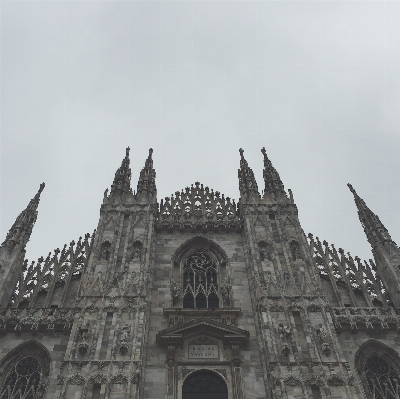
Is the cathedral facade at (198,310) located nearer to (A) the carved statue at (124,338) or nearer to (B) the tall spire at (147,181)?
(A) the carved statue at (124,338)

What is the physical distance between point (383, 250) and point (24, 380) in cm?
1555

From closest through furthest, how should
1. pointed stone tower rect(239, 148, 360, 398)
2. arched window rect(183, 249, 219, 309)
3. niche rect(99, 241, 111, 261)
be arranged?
pointed stone tower rect(239, 148, 360, 398) < arched window rect(183, 249, 219, 309) < niche rect(99, 241, 111, 261)

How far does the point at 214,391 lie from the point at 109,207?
1000 centimetres

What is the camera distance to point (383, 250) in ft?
65.3

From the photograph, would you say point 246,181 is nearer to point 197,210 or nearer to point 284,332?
point 197,210

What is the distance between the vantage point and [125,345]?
50.3ft

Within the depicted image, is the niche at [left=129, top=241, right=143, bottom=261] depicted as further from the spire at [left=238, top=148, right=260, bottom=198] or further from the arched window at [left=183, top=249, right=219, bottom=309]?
the spire at [left=238, top=148, right=260, bottom=198]

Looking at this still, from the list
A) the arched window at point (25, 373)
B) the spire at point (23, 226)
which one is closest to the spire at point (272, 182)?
the spire at point (23, 226)

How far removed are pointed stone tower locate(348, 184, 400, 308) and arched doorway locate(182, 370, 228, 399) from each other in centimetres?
800

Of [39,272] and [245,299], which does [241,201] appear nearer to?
[245,299]

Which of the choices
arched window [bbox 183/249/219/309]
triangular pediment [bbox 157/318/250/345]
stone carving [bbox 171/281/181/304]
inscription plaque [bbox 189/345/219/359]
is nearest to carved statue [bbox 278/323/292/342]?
triangular pediment [bbox 157/318/250/345]

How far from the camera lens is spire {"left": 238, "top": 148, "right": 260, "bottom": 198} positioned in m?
22.9

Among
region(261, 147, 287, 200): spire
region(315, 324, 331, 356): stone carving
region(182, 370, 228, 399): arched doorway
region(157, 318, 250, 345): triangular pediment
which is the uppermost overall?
region(261, 147, 287, 200): spire

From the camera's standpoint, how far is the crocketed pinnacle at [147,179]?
22891 millimetres
